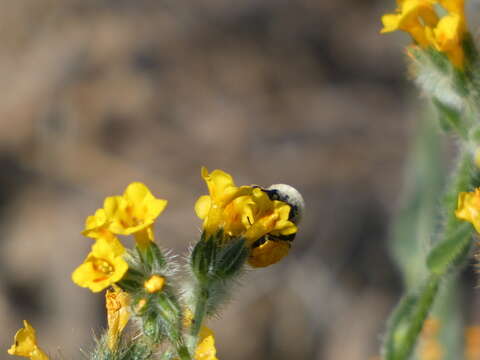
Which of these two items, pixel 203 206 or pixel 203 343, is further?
pixel 203 206

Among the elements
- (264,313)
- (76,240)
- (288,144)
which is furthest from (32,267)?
(288,144)

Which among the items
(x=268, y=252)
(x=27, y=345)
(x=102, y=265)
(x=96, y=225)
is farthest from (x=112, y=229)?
(x=268, y=252)

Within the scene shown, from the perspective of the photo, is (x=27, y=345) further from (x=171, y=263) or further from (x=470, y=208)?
(x=470, y=208)

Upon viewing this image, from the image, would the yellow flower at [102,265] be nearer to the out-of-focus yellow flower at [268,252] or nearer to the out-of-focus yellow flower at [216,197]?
the out-of-focus yellow flower at [216,197]

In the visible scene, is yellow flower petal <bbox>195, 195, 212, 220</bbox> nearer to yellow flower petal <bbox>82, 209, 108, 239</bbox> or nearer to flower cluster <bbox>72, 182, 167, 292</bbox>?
flower cluster <bbox>72, 182, 167, 292</bbox>

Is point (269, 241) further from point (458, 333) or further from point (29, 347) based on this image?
point (458, 333)

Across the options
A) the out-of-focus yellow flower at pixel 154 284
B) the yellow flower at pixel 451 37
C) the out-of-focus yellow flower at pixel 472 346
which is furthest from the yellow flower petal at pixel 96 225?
the out-of-focus yellow flower at pixel 472 346

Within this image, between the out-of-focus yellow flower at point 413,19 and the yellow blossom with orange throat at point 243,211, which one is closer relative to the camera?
the yellow blossom with orange throat at point 243,211
